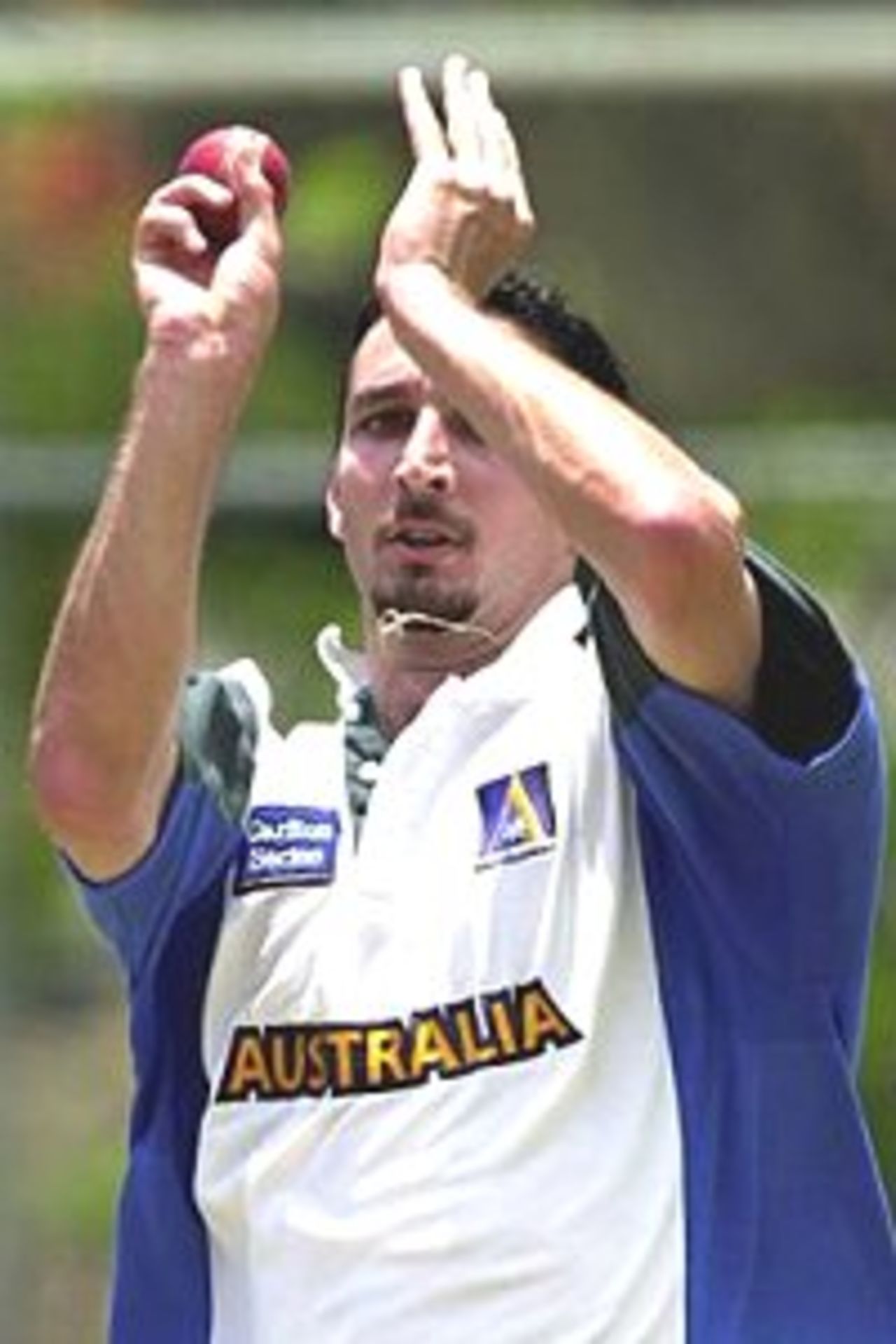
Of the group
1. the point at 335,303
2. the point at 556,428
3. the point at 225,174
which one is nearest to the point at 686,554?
the point at 556,428

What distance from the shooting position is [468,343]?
473cm

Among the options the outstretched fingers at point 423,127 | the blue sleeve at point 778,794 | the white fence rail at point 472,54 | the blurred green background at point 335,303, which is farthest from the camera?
the white fence rail at point 472,54

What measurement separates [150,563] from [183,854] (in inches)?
10.9

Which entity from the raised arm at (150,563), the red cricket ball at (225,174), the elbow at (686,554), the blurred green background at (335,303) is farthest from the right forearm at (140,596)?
the blurred green background at (335,303)

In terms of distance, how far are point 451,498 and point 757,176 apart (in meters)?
3.79

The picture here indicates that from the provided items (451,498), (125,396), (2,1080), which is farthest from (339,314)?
(451,498)

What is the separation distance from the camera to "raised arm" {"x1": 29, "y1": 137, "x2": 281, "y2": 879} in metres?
4.77

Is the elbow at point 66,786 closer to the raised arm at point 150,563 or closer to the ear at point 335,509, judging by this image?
the raised arm at point 150,563

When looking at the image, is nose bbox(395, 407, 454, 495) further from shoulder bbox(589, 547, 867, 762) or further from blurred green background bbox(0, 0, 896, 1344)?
blurred green background bbox(0, 0, 896, 1344)

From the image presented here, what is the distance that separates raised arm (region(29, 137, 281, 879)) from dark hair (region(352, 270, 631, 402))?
35 centimetres

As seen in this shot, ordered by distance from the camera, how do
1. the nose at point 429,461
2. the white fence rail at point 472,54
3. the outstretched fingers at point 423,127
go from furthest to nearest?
1. the white fence rail at point 472,54
2. the nose at point 429,461
3. the outstretched fingers at point 423,127

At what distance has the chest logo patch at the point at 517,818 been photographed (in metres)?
4.87

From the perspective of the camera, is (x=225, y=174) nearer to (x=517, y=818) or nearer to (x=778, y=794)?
(x=517, y=818)

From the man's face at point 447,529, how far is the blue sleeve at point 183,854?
0.19 metres
